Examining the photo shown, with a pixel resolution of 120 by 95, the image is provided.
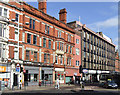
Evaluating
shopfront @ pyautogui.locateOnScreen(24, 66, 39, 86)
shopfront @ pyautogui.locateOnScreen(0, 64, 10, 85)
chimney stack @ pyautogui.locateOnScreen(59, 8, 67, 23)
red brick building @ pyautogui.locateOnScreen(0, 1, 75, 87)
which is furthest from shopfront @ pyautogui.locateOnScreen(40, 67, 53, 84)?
chimney stack @ pyautogui.locateOnScreen(59, 8, 67, 23)

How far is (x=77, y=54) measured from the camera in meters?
54.5

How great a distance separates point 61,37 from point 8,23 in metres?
18.4

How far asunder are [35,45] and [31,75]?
6.18 m

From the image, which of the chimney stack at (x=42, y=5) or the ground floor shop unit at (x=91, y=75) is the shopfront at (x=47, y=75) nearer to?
the chimney stack at (x=42, y=5)

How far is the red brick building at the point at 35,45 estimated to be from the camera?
31.8 metres

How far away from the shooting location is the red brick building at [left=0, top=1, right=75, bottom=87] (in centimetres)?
3180

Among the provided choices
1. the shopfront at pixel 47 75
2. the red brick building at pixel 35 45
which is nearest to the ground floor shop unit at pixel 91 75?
the red brick building at pixel 35 45

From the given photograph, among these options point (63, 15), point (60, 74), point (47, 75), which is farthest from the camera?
point (63, 15)

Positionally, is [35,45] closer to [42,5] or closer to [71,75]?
[42,5]

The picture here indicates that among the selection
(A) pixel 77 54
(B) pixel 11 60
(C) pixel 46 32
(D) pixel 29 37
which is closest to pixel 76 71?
(A) pixel 77 54

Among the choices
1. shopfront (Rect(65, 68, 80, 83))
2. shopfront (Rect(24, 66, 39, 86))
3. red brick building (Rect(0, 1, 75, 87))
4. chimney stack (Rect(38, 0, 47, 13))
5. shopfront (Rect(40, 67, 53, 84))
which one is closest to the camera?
red brick building (Rect(0, 1, 75, 87))

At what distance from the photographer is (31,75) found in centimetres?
3575

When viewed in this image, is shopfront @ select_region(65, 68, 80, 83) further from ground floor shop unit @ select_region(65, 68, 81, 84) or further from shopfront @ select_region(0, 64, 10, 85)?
shopfront @ select_region(0, 64, 10, 85)

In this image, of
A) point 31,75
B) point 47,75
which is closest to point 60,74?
point 47,75
